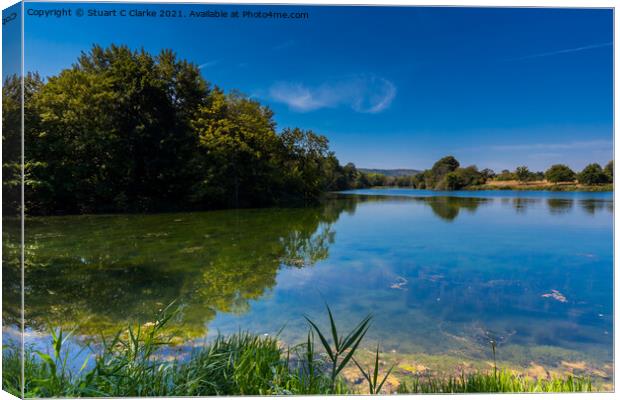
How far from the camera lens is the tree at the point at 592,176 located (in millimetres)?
3041

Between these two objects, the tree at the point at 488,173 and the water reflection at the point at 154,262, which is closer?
the tree at the point at 488,173

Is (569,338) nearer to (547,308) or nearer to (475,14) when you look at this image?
(547,308)

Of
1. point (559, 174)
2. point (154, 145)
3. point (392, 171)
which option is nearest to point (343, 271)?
point (392, 171)

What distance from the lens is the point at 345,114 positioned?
3.39 m

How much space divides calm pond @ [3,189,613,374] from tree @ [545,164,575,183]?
0.50 ft

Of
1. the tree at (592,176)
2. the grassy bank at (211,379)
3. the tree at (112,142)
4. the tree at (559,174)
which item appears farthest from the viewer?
the tree at (112,142)

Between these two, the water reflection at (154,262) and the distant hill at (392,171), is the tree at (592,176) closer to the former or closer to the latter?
the distant hill at (392,171)

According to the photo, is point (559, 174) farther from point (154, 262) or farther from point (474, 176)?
point (154, 262)

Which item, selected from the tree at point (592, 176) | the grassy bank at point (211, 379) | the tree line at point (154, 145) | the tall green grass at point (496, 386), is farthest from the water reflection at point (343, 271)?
the tall green grass at point (496, 386)

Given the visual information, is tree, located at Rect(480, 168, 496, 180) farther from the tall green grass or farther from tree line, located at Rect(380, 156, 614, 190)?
the tall green grass

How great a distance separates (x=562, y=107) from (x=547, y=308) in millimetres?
1826

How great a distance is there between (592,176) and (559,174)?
233 millimetres

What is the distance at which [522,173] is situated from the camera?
330cm

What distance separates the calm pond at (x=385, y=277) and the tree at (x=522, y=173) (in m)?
0.17
